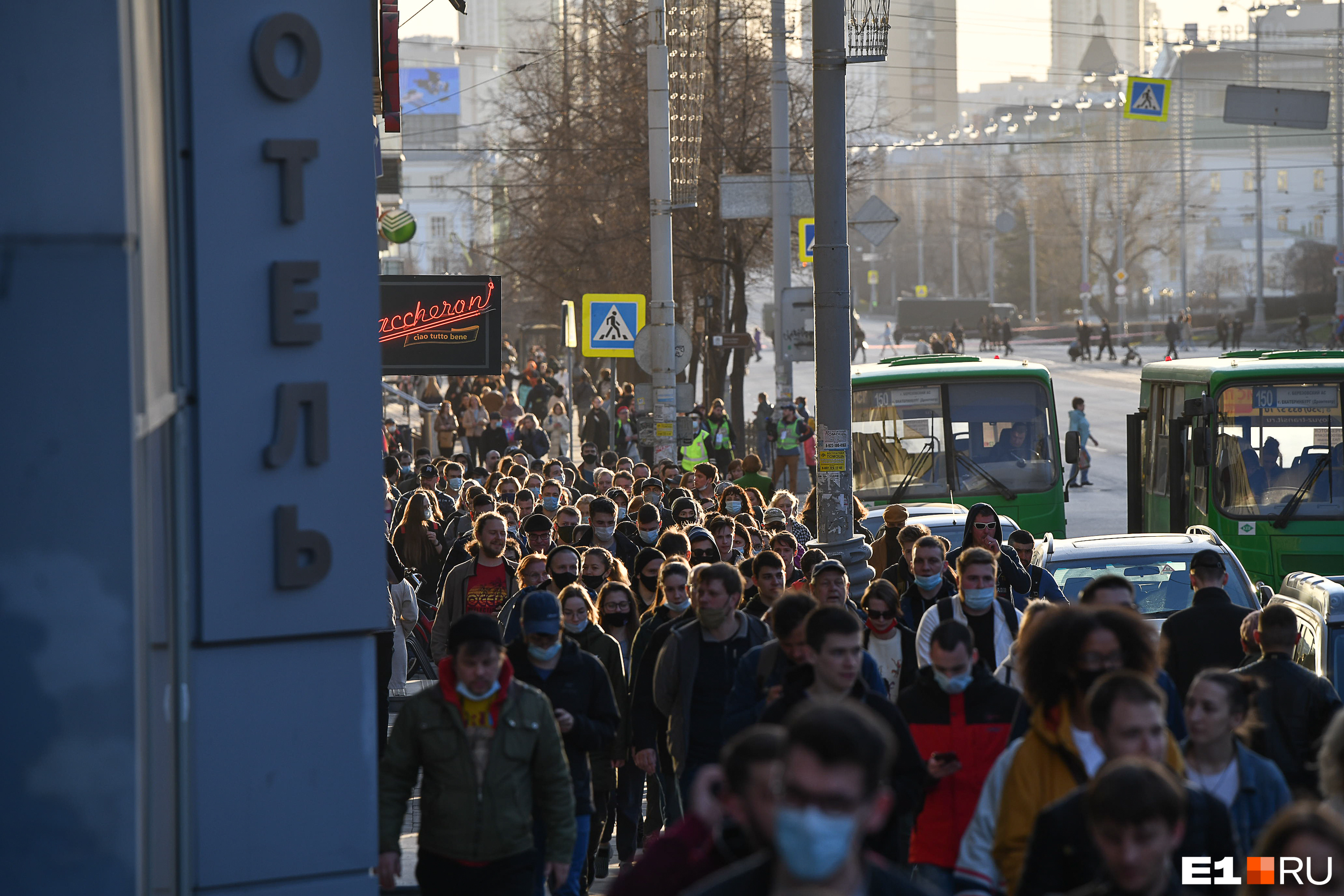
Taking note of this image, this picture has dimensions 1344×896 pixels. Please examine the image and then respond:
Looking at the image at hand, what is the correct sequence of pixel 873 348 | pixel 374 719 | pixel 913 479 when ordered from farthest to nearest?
pixel 873 348
pixel 913 479
pixel 374 719

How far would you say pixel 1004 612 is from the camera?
8.12 metres

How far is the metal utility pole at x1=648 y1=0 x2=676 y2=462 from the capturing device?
2097 cm

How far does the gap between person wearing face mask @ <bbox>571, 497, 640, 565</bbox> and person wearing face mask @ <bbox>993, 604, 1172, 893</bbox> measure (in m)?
7.57

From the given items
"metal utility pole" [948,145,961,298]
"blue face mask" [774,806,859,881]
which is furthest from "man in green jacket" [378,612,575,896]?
"metal utility pole" [948,145,961,298]

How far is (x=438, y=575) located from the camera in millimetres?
14258

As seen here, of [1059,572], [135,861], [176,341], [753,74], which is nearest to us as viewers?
[135,861]

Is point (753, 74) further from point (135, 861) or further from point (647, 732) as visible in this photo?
point (135, 861)

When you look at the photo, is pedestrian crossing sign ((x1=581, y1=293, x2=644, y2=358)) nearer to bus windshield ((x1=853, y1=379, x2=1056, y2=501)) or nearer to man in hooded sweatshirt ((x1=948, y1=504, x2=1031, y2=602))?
bus windshield ((x1=853, y1=379, x2=1056, y2=501))

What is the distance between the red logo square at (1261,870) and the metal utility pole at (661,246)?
1723 cm

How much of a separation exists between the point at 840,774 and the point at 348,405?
10.9 feet

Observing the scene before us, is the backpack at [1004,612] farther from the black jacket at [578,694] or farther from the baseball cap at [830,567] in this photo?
the black jacket at [578,694]

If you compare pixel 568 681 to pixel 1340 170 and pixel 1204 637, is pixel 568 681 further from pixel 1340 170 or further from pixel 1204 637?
pixel 1340 170

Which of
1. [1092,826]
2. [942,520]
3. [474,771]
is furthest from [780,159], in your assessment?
[1092,826]

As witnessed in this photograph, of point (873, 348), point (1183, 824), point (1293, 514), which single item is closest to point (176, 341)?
point (1183, 824)
